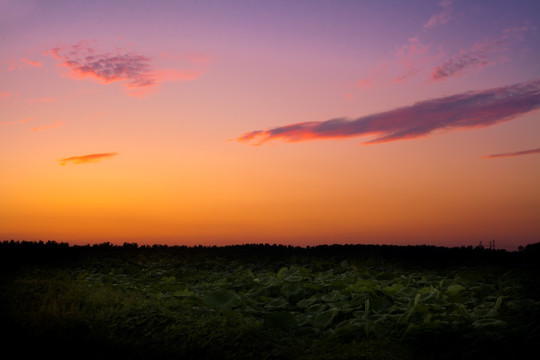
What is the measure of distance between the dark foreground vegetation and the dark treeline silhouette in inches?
43.5

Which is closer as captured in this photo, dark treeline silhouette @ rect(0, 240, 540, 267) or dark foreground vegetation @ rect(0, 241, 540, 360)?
dark foreground vegetation @ rect(0, 241, 540, 360)

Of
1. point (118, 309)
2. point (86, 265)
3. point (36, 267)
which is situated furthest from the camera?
point (86, 265)

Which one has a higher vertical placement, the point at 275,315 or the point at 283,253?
the point at 283,253

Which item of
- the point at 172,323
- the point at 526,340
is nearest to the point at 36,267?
the point at 172,323

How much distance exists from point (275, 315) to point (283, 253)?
25.2ft

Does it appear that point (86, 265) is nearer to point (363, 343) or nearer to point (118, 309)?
point (118, 309)

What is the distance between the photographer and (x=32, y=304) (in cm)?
875

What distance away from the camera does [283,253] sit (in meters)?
15.3

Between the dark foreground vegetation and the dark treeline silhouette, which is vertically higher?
the dark treeline silhouette

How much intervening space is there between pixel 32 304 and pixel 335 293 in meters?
4.90

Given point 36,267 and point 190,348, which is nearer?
point 190,348

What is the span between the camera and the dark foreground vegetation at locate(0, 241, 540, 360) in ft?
21.6

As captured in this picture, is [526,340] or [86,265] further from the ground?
[86,265]

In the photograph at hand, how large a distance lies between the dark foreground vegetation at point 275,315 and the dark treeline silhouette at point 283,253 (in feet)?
3.63
